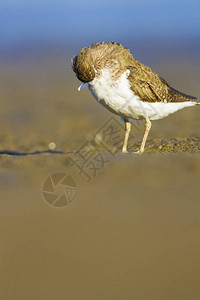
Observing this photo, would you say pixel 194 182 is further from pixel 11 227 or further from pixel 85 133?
pixel 85 133

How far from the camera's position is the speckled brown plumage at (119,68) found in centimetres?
692

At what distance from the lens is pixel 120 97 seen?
7.17 meters

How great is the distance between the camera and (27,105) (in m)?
12.1

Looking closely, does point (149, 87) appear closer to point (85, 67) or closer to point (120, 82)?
point (120, 82)

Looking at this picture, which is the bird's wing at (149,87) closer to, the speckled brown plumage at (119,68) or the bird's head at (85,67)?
the speckled brown plumage at (119,68)

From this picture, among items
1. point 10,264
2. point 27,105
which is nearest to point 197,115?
point 27,105

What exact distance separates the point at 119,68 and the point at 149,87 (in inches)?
32.5

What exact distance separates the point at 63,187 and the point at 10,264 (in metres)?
1.59

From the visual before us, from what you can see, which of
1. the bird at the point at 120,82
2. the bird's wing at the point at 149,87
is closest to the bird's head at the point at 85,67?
the bird at the point at 120,82

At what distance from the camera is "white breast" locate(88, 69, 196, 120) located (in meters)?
7.00

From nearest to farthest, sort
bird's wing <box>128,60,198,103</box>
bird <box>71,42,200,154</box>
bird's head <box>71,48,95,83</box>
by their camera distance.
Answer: bird's head <box>71,48,95,83</box>, bird <box>71,42,200,154</box>, bird's wing <box>128,60,198,103</box>

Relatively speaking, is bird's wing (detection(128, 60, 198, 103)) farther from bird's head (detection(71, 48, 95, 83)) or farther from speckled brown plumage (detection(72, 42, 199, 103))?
bird's head (detection(71, 48, 95, 83))

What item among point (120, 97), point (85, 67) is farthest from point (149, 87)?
point (85, 67)

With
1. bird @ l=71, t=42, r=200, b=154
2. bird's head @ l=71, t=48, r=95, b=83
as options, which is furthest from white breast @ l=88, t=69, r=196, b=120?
bird's head @ l=71, t=48, r=95, b=83
